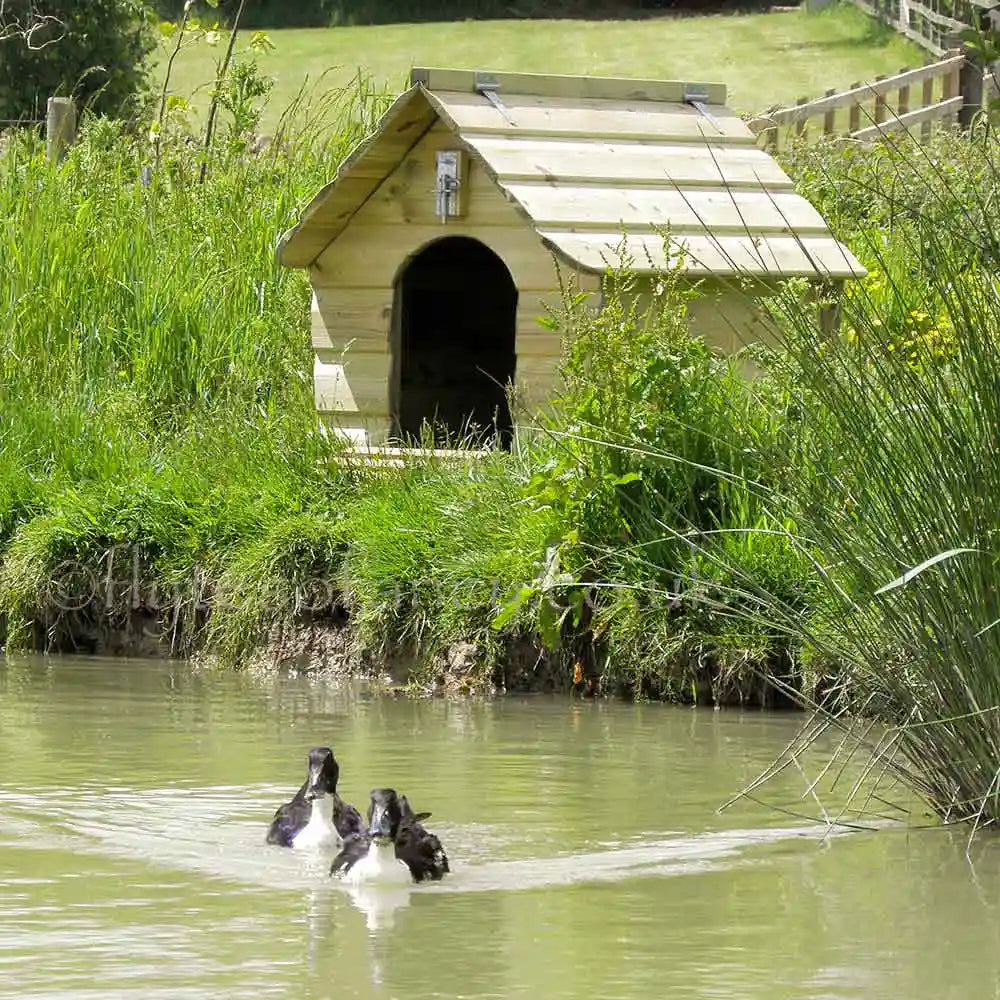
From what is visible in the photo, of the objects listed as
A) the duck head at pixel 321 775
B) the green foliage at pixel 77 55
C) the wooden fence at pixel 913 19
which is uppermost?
the wooden fence at pixel 913 19

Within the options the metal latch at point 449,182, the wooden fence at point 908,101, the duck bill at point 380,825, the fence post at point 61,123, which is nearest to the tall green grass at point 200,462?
the metal latch at point 449,182

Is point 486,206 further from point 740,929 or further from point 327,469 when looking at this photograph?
point 740,929

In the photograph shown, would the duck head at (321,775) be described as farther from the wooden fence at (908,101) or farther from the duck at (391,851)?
the wooden fence at (908,101)

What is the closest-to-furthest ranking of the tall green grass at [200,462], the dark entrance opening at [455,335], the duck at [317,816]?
the duck at [317,816]
the tall green grass at [200,462]
the dark entrance opening at [455,335]

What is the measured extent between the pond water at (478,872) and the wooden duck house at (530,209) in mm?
2495

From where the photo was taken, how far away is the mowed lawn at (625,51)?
1802 inches

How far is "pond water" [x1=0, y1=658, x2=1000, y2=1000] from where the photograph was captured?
4.99 meters

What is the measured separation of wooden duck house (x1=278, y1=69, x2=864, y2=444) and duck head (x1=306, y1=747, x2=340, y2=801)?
380 cm

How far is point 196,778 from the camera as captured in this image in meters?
7.27

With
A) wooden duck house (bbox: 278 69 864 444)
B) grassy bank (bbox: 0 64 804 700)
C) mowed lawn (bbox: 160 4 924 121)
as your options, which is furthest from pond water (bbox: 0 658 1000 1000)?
mowed lawn (bbox: 160 4 924 121)

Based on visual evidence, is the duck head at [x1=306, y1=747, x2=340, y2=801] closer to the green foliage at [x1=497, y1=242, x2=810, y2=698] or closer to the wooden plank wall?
the green foliage at [x1=497, y1=242, x2=810, y2=698]

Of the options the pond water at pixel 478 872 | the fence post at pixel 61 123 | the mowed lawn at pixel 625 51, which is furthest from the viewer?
the mowed lawn at pixel 625 51

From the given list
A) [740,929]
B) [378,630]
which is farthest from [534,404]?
[740,929]

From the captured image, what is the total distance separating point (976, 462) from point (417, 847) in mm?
1914
